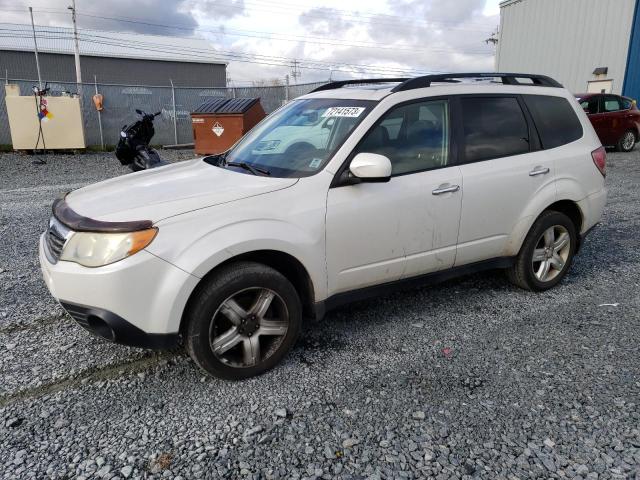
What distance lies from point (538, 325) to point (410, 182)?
1.50 meters

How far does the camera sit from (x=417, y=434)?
2.61 metres

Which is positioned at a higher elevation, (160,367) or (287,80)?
(287,80)

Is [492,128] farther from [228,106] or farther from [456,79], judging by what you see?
[228,106]

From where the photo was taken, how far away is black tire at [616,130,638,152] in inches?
604

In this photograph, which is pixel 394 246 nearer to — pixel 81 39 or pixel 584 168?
pixel 584 168

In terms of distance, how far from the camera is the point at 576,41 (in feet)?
73.1

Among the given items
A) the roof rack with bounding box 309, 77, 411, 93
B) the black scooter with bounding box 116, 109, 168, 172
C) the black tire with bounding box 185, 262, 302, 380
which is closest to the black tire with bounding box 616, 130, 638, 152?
the black scooter with bounding box 116, 109, 168, 172

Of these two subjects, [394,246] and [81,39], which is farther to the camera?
[81,39]

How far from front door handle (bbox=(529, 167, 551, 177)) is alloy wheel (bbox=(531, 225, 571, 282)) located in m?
0.49

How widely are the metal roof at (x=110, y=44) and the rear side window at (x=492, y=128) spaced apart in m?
35.2

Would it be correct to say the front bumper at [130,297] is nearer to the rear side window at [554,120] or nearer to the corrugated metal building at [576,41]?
the rear side window at [554,120]

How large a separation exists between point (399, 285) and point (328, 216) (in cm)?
85

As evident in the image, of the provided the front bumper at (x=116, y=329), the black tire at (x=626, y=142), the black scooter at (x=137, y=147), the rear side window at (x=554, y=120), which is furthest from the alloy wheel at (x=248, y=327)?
the black tire at (x=626, y=142)

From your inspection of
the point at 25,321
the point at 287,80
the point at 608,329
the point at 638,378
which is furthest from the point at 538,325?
the point at 287,80
